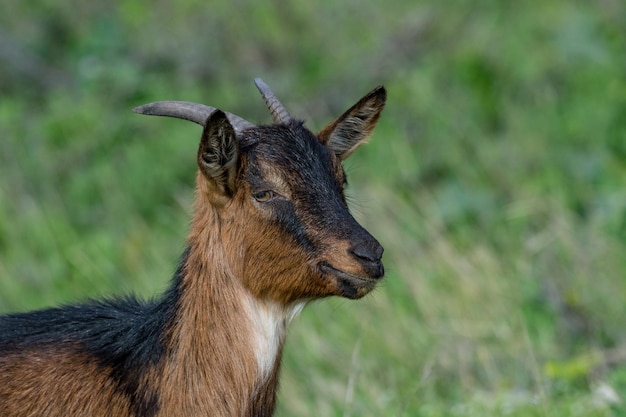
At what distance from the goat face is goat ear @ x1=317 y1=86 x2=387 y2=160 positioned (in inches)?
13.8

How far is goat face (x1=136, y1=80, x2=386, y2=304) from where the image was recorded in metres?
5.16

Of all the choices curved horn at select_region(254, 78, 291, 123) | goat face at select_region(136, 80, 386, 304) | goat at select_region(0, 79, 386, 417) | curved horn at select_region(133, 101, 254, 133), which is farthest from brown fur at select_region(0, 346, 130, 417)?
curved horn at select_region(254, 78, 291, 123)

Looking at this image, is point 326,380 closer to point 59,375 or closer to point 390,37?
point 59,375

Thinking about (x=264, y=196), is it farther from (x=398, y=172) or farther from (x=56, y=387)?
(x=398, y=172)

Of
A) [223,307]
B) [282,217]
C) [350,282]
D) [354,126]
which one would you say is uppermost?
[354,126]

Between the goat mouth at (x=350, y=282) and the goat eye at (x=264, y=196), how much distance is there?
37cm

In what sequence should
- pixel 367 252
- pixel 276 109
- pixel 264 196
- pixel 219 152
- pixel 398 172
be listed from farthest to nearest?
pixel 398 172, pixel 276 109, pixel 264 196, pixel 219 152, pixel 367 252

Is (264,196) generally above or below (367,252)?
above

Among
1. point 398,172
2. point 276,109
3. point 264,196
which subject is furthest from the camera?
point 398,172

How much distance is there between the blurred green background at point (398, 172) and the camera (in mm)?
8281

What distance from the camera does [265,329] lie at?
535cm

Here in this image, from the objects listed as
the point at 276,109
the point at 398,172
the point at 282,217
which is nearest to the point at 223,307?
the point at 282,217

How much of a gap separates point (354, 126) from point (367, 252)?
97cm

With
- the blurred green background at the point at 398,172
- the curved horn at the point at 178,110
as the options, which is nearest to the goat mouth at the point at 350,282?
the curved horn at the point at 178,110
